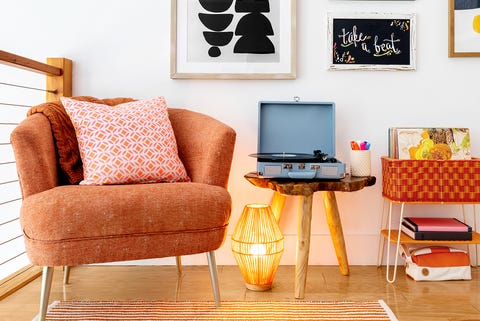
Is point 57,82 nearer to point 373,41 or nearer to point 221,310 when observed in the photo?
point 221,310

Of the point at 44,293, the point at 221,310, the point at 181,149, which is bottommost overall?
the point at 221,310

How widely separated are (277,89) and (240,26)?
386mm

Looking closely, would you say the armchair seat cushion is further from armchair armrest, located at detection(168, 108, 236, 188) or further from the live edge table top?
the live edge table top

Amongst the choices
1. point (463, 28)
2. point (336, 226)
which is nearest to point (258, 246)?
point (336, 226)

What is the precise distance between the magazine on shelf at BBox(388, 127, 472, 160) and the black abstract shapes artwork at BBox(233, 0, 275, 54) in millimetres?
815

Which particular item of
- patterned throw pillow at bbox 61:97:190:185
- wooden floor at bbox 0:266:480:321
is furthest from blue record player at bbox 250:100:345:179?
wooden floor at bbox 0:266:480:321

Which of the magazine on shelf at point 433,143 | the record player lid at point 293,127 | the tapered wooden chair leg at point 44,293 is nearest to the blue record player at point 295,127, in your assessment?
the record player lid at point 293,127

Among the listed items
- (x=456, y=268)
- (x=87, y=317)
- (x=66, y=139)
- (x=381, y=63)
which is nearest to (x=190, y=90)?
(x=66, y=139)

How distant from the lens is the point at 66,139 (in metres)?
1.58

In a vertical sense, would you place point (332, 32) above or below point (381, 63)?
above

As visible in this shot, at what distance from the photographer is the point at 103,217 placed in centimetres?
121

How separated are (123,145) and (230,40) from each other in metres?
0.87

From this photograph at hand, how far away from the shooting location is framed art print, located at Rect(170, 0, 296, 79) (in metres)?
2.05

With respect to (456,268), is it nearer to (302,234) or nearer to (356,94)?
(302,234)
